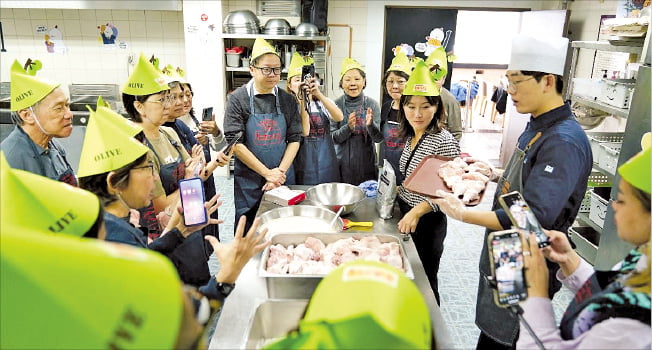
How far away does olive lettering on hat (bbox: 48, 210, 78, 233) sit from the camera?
36.7 inches

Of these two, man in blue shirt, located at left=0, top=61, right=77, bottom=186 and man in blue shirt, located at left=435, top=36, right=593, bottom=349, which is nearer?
man in blue shirt, located at left=435, top=36, right=593, bottom=349

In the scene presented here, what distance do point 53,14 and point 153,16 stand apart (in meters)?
1.20

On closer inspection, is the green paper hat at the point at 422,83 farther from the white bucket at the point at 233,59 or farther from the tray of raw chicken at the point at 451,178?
the white bucket at the point at 233,59

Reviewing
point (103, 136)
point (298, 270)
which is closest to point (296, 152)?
point (298, 270)

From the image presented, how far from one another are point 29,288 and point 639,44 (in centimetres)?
378

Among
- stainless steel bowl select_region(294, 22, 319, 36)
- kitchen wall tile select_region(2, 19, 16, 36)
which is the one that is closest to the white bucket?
stainless steel bowl select_region(294, 22, 319, 36)

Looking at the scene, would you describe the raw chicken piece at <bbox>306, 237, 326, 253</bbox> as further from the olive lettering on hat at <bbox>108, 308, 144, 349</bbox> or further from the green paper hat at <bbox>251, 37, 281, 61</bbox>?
the green paper hat at <bbox>251, 37, 281, 61</bbox>

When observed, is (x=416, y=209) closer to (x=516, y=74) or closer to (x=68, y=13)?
(x=516, y=74)

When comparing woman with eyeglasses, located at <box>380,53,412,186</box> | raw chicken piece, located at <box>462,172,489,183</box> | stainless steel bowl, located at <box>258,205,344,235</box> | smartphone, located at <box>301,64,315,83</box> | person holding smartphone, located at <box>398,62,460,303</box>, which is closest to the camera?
raw chicken piece, located at <box>462,172,489,183</box>

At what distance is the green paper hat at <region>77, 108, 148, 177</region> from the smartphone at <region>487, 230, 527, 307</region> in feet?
3.87

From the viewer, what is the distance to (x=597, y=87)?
11.8 feet

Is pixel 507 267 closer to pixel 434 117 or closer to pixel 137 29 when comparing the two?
pixel 434 117

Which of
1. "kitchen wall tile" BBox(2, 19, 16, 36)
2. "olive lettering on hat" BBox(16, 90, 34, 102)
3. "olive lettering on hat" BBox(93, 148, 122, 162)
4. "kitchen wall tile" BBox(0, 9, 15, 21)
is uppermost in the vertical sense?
"kitchen wall tile" BBox(0, 9, 15, 21)

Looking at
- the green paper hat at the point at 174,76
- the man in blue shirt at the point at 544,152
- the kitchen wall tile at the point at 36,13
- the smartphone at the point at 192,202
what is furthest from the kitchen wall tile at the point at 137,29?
the man in blue shirt at the point at 544,152
